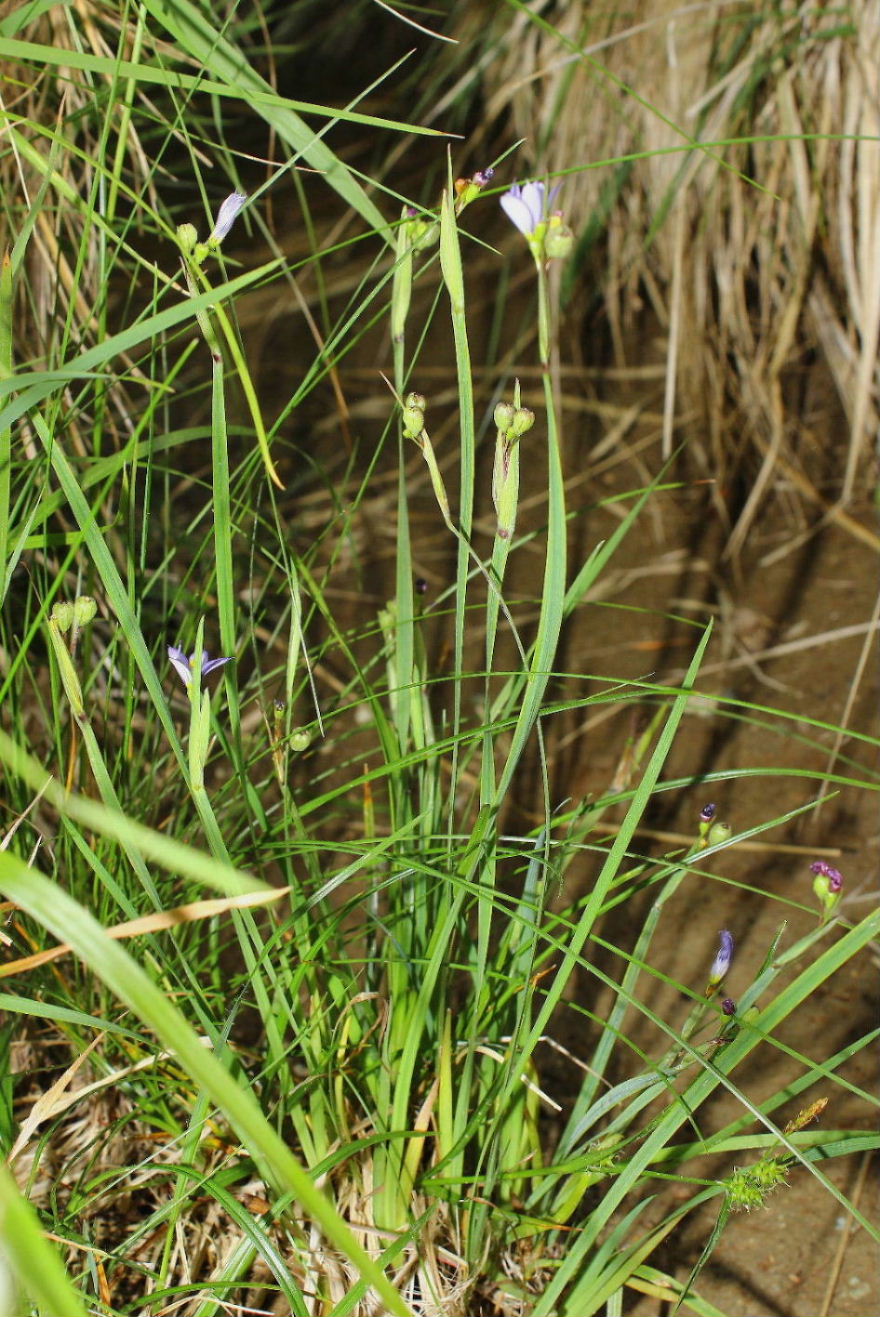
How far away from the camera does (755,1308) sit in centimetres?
77

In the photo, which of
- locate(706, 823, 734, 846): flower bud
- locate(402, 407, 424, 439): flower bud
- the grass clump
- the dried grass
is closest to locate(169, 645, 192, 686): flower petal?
the grass clump

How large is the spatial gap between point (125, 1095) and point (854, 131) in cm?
129

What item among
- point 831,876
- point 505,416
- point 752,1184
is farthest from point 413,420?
point 752,1184

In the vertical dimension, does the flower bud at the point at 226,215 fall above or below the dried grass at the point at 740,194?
above

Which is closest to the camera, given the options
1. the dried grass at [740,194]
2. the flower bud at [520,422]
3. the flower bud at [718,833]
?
the flower bud at [520,422]

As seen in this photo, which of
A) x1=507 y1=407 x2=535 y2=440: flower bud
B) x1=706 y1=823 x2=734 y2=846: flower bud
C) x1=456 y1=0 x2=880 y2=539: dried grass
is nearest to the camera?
x1=507 y1=407 x2=535 y2=440: flower bud

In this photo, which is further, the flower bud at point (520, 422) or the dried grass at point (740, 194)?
the dried grass at point (740, 194)

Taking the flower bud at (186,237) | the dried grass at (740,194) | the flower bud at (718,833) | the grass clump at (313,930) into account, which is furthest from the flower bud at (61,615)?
the dried grass at (740,194)

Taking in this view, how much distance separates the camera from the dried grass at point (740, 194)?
4.54 feet

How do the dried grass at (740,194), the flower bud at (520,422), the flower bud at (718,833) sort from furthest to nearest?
the dried grass at (740,194)
the flower bud at (718,833)
the flower bud at (520,422)

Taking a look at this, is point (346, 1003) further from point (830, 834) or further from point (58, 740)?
point (830, 834)

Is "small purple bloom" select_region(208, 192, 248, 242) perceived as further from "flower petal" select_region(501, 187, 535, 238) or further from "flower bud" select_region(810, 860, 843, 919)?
"flower bud" select_region(810, 860, 843, 919)

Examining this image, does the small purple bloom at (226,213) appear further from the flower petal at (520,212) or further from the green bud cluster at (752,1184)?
the green bud cluster at (752,1184)

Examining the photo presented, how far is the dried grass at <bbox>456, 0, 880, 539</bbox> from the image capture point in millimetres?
1385
